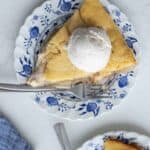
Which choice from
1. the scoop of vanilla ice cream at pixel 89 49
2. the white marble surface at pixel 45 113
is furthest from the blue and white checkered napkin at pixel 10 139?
the scoop of vanilla ice cream at pixel 89 49

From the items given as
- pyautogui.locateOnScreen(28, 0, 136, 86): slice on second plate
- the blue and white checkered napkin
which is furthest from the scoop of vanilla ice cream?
the blue and white checkered napkin

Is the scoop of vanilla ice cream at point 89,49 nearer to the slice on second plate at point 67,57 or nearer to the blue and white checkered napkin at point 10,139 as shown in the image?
the slice on second plate at point 67,57

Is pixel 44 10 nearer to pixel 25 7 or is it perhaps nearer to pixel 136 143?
pixel 25 7

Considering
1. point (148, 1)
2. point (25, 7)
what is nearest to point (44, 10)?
point (25, 7)

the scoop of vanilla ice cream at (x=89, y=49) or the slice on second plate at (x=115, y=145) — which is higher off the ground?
the scoop of vanilla ice cream at (x=89, y=49)

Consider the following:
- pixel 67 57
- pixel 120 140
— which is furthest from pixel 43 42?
pixel 120 140

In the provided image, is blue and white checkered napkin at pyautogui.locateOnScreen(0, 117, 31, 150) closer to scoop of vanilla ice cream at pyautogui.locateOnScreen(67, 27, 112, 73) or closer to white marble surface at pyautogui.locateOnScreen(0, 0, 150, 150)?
white marble surface at pyautogui.locateOnScreen(0, 0, 150, 150)

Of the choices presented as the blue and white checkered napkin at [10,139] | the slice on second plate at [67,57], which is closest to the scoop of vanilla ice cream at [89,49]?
the slice on second plate at [67,57]
